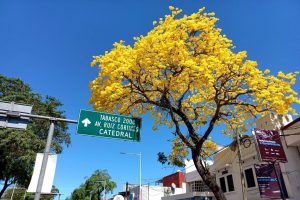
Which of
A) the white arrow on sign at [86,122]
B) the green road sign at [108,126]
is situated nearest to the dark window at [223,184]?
the green road sign at [108,126]

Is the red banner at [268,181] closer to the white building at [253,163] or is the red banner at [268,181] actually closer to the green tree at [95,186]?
the white building at [253,163]

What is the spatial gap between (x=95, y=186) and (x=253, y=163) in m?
57.1

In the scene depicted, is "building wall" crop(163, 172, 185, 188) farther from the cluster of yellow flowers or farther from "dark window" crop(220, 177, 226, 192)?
the cluster of yellow flowers

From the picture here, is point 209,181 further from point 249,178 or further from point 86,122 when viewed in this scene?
point 249,178

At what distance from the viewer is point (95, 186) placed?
220ft

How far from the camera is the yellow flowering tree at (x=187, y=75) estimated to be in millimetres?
11258

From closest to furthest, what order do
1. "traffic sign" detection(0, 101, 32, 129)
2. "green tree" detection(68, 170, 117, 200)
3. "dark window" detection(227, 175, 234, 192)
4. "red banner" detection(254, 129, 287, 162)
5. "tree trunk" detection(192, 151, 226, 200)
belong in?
"traffic sign" detection(0, 101, 32, 129) < "tree trunk" detection(192, 151, 226, 200) < "red banner" detection(254, 129, 287, 162) < "dark window" detection(227, 175, 234, 192) < "green tree" detection(68, 170, 117, 200)

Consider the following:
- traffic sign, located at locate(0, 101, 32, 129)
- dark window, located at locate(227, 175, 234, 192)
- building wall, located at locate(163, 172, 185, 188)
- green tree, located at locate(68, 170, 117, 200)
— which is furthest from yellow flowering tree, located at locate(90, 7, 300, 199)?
green tree, located at locate(68, 170, 117, 200)

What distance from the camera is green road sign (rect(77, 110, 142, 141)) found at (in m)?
9.26

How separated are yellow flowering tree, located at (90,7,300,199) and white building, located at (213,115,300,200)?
2.94m

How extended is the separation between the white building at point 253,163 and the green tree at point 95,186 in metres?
49.1

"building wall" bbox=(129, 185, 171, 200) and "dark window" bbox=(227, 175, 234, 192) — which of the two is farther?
"building wall" bbox=(129, 185, 171, 200)

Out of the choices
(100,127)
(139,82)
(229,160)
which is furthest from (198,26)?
(229,160)

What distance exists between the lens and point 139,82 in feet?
41.3
